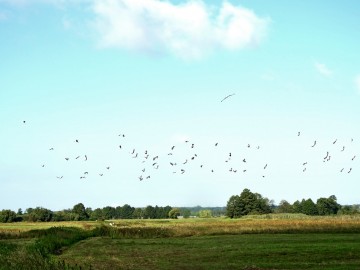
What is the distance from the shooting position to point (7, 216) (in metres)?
159

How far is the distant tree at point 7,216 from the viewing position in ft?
515

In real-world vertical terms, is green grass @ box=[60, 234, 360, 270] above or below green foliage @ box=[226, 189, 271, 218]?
below

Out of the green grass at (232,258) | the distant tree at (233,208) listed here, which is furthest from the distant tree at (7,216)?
the green grass at (232,258)

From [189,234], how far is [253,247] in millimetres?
28594

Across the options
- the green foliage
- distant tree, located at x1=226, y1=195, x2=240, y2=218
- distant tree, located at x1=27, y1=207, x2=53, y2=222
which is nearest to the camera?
distant tree, located at x1=27, y1=207, x2=53, y2=222

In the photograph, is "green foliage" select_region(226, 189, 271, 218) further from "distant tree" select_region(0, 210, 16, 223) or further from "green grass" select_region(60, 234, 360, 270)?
"green grass" select_region(60, 234, 360, 270)

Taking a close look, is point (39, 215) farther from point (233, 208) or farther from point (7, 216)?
point (233, 208)

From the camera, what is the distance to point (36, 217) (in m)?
162

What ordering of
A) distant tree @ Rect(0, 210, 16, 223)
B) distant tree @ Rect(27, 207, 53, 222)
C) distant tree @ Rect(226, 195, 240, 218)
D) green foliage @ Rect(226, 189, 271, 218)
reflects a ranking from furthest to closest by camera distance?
distant tree @ Rect(226, 195, 240, 218) → green foliage @ Rect(226, 189, 271, 218) → distant tree @ Rect(27, 207, 53, 222) → distant tree @ Rect(0, 210, 16, 223)

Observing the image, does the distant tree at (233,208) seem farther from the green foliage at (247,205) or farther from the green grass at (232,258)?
the green grass at (232,258)

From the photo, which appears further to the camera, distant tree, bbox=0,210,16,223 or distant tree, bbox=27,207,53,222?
distant tree, bbox=27,207,53,222

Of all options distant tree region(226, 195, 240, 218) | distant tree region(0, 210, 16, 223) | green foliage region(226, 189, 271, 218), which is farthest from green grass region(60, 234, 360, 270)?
distant tree region(226, 195, 240, 218)

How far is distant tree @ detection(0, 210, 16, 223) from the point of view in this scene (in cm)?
15686

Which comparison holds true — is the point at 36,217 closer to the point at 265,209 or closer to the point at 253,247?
the point at 265,209
